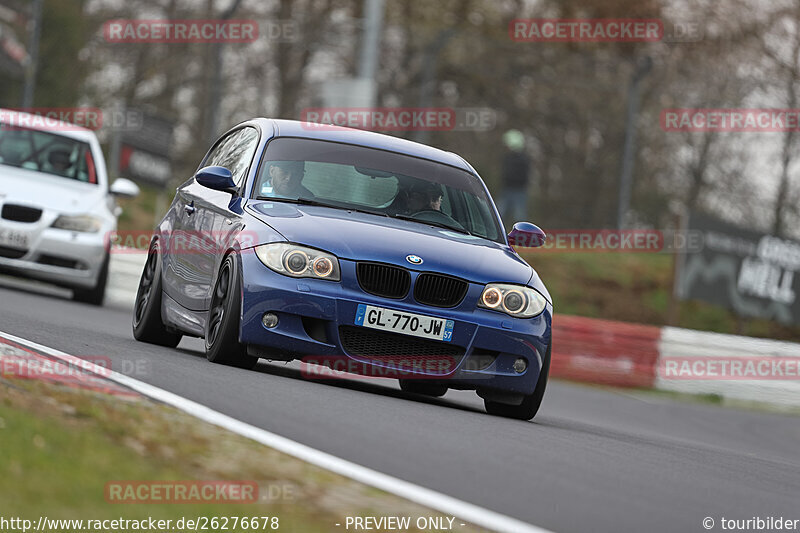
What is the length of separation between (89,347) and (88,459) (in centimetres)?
400

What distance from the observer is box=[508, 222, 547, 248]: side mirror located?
955 cm

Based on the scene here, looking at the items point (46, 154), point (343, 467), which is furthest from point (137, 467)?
point (46, 154)

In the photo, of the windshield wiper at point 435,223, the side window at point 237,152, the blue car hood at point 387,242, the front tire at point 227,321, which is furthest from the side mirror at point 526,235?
the front tire at point 227,321

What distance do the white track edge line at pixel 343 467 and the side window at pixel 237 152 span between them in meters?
2.51

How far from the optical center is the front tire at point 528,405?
862 cm

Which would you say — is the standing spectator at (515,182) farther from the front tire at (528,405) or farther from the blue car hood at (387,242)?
the blue car hood at (387,242)

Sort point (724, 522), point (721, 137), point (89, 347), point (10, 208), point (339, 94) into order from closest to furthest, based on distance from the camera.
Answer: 1. point (724, 522)
2. point (89, 347)
3. point (10, 208)
4. point (339, 94)
5. point (721, 137)

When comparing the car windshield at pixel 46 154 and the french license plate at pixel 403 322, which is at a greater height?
the car windshield at pixel 46 154

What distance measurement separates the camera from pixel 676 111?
928 inches

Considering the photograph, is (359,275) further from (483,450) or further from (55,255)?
(55,255)

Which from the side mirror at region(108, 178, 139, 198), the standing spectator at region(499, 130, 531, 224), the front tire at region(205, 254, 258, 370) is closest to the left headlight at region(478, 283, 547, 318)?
the front tire at region(205, 254, 258, 370)

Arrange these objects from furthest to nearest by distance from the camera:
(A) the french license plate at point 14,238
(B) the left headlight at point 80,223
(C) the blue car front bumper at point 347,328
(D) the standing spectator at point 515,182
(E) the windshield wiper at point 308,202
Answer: (D) the standing spectator at point 515,182 → (B) the left headlight at point 80,223 → (A) the french license plate at point 14,238 → (E) the windshield wiper at point 308,202 → (C) the blue car front bumper at point 347,328

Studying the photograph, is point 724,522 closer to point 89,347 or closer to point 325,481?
point 325,481

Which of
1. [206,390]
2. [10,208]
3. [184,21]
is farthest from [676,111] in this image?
[206,390]
